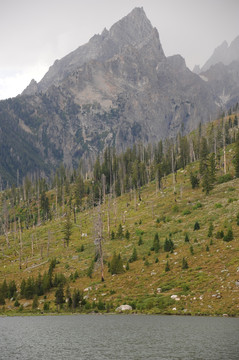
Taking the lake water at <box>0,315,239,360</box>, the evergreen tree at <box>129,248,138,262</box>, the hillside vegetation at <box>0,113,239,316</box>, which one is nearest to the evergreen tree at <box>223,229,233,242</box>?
the hillside vegetation at <box>0,113,239,316</box>

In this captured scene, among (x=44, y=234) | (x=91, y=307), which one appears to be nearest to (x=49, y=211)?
(x=44, y=234)

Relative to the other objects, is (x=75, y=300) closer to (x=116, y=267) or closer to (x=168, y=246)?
(x=116, y=267)

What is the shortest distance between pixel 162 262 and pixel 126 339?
2835cm

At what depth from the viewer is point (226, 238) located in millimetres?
49344

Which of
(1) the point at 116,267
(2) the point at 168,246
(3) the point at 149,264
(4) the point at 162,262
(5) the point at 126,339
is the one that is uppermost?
(2) the point at 168,246

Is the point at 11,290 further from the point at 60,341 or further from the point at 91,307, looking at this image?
the point at 60,341

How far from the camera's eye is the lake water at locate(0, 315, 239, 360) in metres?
19.8

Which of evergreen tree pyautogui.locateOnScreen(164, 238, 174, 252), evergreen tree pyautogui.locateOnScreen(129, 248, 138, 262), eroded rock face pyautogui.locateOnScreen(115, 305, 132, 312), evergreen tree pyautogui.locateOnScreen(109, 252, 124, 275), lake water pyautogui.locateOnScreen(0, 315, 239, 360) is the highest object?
evergreen tree pyautogui.locateOnScreen(164, 238, 174, 252)

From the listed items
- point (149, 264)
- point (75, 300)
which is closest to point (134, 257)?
point (149, 264)

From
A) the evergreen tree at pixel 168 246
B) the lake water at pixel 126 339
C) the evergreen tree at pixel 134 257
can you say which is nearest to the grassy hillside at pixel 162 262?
the evergreen tree at pixel 134 257

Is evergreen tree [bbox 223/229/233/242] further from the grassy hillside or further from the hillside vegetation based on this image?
the grassy hillside

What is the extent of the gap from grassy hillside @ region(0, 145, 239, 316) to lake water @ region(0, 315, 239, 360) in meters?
5.24

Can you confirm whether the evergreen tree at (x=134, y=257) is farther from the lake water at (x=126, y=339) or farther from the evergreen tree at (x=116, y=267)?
the lake water at (x=126, y=339)

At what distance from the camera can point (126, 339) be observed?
24453 mm
